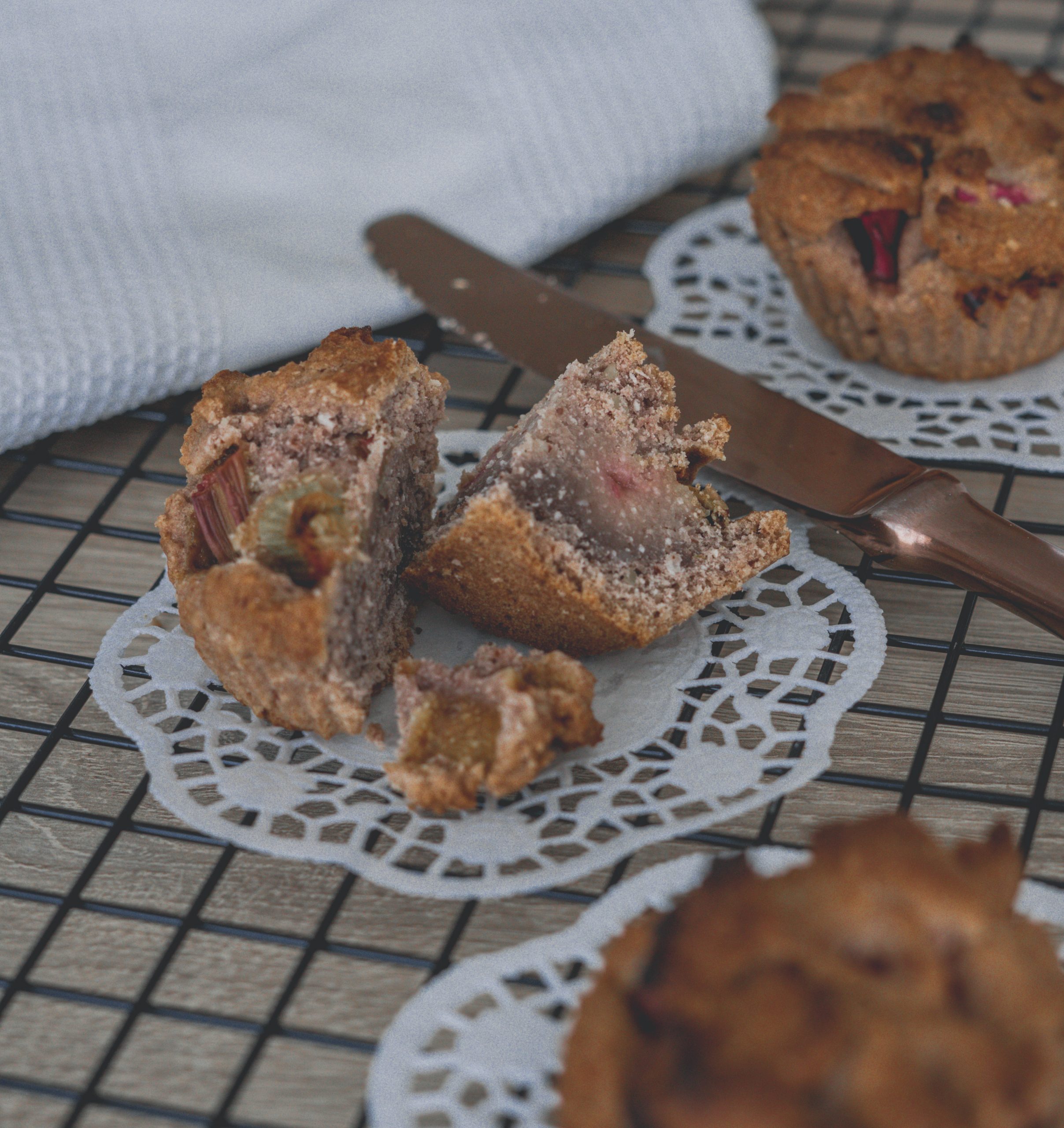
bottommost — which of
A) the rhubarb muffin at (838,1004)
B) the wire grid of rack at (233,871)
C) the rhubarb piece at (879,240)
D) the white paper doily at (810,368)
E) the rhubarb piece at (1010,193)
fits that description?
the wire grid of rack at (233,871)

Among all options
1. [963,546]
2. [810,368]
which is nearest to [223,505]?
[963,546]

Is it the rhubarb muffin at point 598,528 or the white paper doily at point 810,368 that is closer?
the rhubarb muffin at point 598,528

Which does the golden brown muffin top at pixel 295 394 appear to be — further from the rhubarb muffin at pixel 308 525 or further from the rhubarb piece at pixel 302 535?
the rhubarb piece at pixel 302 535

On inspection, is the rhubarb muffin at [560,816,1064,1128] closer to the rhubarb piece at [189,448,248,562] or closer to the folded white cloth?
the rhubarb piece at [189,448,248,562]

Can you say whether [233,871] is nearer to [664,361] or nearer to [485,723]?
[485,723]

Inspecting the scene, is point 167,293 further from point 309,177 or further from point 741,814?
point 741,814

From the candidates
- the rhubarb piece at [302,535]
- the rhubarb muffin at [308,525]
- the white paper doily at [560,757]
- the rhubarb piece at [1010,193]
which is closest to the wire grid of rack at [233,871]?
the white paper doily at [560,757]

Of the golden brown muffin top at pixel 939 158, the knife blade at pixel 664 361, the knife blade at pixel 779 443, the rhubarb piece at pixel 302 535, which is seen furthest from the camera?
the golden brown muffin top at pixel 939 158
